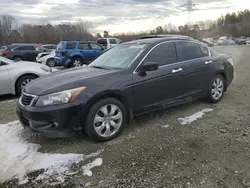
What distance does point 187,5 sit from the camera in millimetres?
60031

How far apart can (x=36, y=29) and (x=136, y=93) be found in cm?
6961

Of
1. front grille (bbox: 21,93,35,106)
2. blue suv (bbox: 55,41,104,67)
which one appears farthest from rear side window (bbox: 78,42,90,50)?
front grille (bbox: 21,93,35,106)

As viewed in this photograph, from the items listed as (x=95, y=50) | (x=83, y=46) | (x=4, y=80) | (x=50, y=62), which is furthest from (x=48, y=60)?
(x=4, y=80)

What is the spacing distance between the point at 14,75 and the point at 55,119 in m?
4.02

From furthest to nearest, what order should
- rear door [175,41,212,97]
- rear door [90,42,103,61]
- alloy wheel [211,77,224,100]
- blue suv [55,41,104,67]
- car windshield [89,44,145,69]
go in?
1. rear door [90,42,103,61]
2. blue suv [55,41,104,67]
3. alloy wheel [211,77,224,100]
4. rear door [175,41,212,97]
5. car windshield [89,44,145,69]

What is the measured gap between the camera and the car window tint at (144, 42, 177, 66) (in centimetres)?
421

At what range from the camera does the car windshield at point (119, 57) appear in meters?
4.10

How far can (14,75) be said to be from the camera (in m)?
6.55

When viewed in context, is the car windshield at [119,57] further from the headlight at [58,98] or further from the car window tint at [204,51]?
the car window tint at [204,51]

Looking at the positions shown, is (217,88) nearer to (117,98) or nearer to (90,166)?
(117,98)

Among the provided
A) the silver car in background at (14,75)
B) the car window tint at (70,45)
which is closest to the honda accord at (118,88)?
the silver car in background at (14,75)

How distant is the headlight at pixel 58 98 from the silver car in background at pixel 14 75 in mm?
3753

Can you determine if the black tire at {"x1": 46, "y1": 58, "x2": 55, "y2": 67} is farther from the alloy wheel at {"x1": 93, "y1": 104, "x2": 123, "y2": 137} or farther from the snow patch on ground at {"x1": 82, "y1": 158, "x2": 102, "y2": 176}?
the snow patch on ground at {"x1": 82, "y1": 158, "x2": 102, "y2": 176}

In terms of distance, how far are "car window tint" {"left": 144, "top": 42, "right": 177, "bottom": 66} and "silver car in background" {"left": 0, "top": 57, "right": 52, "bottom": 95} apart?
421cm
